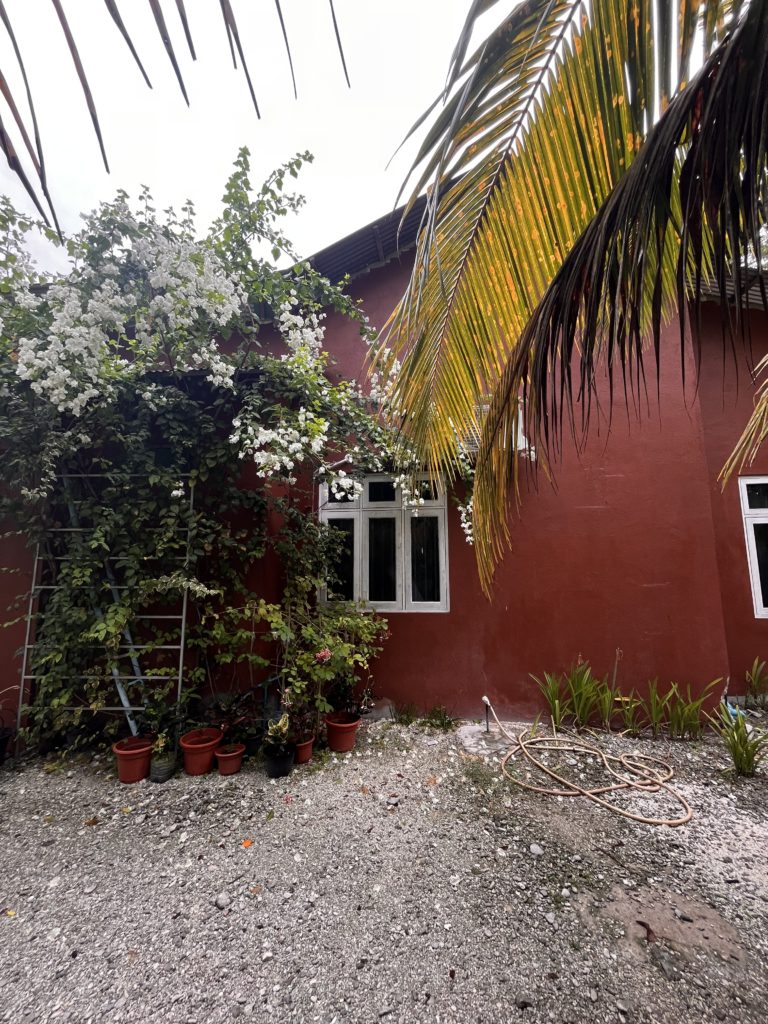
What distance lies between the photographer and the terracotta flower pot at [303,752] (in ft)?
10.3

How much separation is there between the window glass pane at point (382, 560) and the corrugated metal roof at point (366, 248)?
3.07 m

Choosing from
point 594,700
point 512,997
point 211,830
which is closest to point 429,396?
point 512,997

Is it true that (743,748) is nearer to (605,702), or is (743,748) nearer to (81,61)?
(605,702)

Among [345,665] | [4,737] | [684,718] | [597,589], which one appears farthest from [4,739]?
[684,718]

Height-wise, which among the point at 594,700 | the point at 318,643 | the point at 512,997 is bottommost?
the point at 512,997

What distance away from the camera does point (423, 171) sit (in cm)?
91

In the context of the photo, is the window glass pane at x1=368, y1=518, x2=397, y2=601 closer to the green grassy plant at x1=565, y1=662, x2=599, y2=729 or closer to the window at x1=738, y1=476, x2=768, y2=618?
the green grassy plant at x1=565, y1=662, x2=599, y2=729

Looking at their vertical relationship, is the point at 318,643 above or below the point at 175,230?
below

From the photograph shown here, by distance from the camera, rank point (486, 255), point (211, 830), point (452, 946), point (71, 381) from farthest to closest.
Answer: point (71, 381), point (211, 830), point (452, 946), point (486, 255)

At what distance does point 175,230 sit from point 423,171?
3279 millimetres

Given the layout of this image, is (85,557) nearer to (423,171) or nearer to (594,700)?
(423,171)

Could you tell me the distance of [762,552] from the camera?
4363 mm

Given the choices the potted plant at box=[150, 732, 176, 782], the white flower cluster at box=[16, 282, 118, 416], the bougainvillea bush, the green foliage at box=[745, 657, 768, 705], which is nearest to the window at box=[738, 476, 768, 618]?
the green foliage at box=[745, 657, 768, 705]

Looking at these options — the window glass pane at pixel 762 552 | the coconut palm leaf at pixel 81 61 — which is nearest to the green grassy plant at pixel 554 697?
the window glass pane at pixel 762 552
